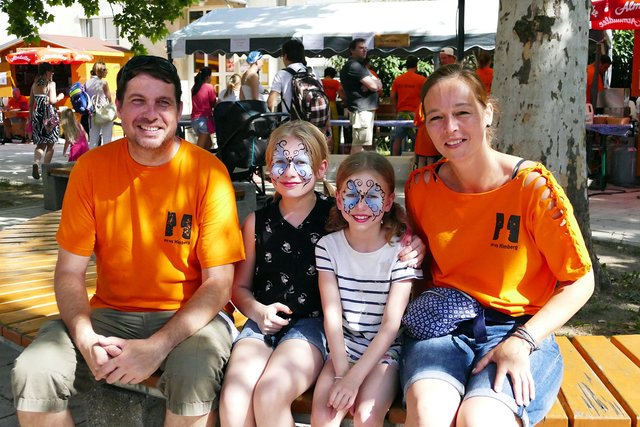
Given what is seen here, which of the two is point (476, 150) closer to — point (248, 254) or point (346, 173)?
point (346, 173)

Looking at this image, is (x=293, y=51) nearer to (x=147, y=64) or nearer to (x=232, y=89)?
(x=147, y=64)

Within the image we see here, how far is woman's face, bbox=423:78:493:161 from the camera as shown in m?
2.60

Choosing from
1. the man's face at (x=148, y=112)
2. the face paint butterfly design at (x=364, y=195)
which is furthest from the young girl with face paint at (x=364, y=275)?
the man's face at (x=148, y=112)

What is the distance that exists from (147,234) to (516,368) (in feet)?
4.72

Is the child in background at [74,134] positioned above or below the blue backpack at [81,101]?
below

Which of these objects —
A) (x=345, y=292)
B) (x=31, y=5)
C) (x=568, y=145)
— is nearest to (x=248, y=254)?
(x=345, y=292)

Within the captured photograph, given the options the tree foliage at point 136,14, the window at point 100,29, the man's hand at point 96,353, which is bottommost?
the man's hand at point 96,353

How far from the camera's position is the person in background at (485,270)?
2.36 meters

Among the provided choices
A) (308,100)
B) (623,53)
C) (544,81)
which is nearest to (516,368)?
(544,81)

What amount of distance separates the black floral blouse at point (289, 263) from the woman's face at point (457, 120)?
0.60 m

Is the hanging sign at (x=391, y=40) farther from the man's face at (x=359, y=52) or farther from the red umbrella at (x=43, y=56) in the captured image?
the red umbrella at (x=43, y=56)

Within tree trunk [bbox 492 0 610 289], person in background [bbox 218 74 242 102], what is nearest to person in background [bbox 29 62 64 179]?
person in background [bbox 218 74 242 102]

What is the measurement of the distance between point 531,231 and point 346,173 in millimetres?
700

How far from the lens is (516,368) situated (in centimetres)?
231
